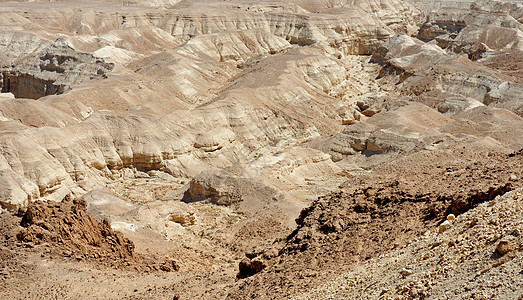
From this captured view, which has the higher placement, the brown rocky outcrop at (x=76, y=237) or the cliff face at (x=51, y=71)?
the brown rocky outcrop at (x=76, y=237)

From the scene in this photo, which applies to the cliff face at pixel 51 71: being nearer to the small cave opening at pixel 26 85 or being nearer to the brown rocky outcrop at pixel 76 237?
the small cave opening at pixel 26 85

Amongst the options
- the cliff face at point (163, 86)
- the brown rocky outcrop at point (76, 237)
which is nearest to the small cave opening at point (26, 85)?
the cliff face at point (163, 86)

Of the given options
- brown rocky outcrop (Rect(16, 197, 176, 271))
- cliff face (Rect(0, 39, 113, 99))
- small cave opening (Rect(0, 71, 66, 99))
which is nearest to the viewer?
brown rocky outcrop (Rect(16, 197, 176, 271))

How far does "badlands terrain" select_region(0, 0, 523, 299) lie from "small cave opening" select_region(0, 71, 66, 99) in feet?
0.74

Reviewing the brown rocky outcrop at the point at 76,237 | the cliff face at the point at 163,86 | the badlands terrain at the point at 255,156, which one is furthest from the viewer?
the cliff face at the point at 163,86

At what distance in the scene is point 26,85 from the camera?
2421 inches

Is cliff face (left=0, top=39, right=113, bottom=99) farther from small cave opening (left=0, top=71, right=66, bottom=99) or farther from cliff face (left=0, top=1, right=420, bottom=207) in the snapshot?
cliff face (left=0, top=1, right=420, bottom=207)

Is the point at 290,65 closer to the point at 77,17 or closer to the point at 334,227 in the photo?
the point at 77,17

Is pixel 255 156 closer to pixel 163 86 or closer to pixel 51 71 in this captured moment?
pixel 163 86

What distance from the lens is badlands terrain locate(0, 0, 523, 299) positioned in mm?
14836

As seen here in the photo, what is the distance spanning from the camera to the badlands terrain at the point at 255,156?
48.7 ft

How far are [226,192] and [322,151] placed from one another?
11.8 meters

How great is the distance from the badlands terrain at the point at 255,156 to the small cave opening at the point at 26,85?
0.23 m

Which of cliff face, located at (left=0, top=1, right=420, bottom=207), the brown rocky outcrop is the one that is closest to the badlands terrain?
the brown rocky outcrop
